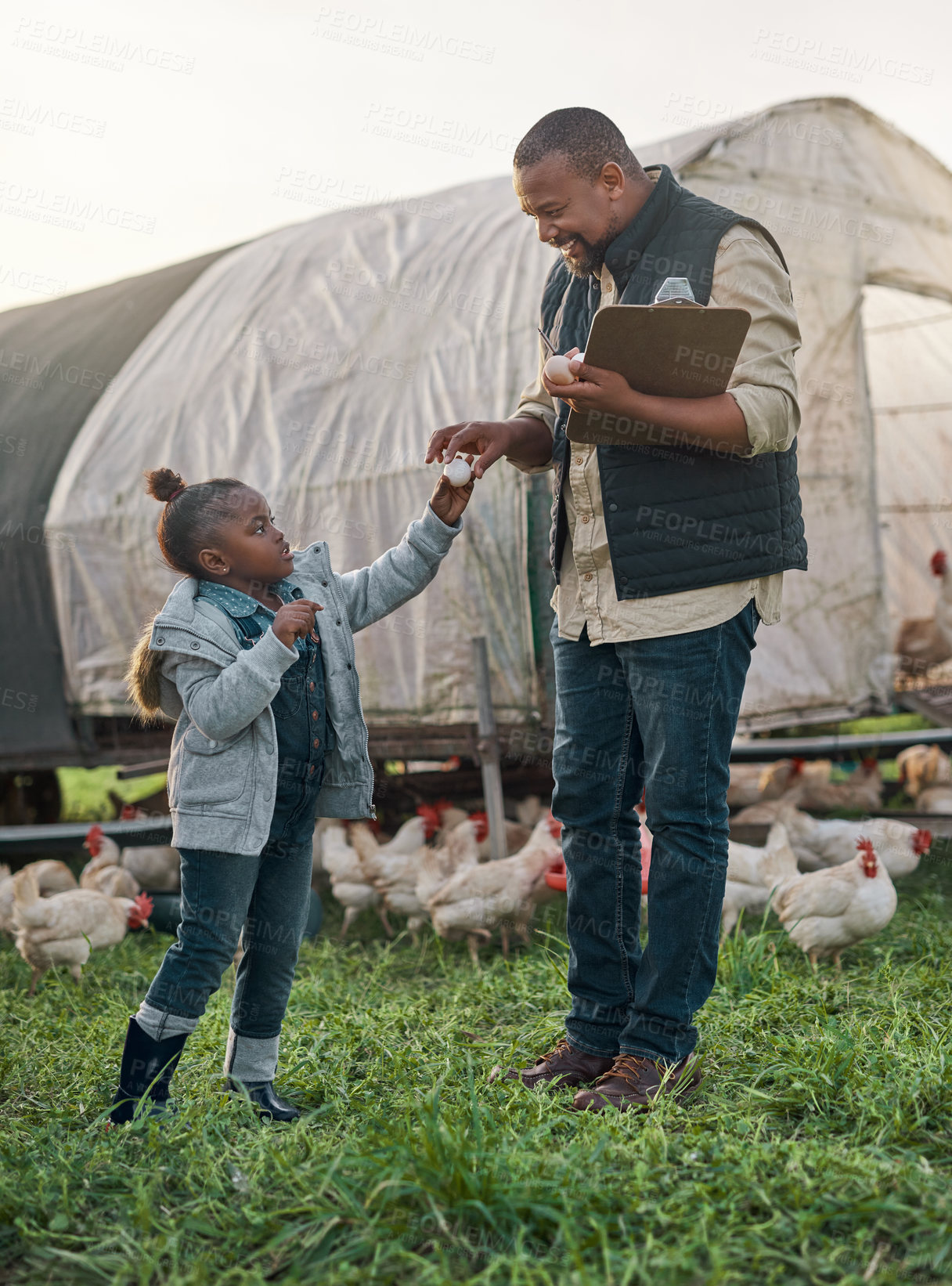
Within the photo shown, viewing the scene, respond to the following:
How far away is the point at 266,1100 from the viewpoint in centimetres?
251

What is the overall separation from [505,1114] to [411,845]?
3.34 m

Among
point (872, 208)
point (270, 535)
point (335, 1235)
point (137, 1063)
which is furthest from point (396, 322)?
point (335, 1235)

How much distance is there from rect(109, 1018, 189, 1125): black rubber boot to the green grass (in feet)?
0.26

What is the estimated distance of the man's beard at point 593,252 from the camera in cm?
242

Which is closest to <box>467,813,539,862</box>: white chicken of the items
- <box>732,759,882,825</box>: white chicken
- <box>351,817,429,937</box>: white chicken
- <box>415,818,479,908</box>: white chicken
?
<box>415,818,479,908</box>: white chicken

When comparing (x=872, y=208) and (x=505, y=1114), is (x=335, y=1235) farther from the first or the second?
(x=872, y=208)

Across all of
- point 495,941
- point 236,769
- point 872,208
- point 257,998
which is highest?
point 872,208

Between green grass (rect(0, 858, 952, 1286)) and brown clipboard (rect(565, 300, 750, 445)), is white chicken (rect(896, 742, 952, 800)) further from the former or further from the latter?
brown clipboard (rect(565, 300, 750, 445))

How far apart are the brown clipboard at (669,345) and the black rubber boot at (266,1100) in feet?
5.57

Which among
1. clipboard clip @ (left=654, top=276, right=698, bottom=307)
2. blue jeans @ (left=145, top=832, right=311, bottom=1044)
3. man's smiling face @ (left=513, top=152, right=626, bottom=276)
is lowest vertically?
blue jeans @ (left=145, top=832, right=311, bottom=1044)

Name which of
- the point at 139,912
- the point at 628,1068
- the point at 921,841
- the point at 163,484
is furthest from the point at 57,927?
the point at 921,841

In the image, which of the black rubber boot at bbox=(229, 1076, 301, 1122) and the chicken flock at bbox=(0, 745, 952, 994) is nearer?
the black rubber boot at bbox=(229, 1076, 301, 1122)

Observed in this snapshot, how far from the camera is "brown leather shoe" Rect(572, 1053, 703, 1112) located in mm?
2303

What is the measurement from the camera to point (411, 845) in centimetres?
558
